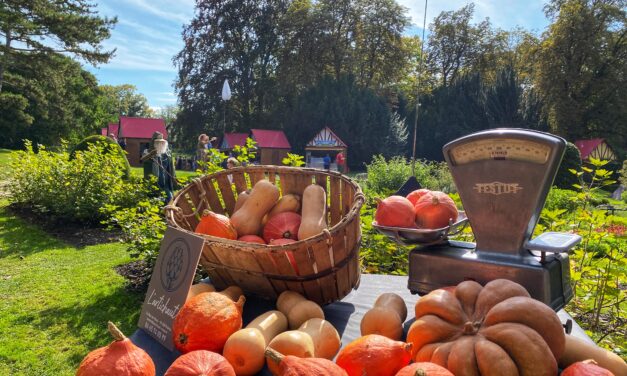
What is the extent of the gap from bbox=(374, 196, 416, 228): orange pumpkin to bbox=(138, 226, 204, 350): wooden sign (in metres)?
0.71

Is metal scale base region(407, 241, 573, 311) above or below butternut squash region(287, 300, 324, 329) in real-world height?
above

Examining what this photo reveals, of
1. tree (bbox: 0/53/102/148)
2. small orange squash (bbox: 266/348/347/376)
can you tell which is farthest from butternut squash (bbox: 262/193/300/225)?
tree (bbox: 0/53/102/148)

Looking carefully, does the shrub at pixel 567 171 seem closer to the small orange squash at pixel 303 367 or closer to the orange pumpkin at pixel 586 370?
the orange pumpkin at pixel 586 370

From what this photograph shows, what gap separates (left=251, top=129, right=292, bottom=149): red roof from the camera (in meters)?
28.0

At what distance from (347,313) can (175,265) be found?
0.76 meters

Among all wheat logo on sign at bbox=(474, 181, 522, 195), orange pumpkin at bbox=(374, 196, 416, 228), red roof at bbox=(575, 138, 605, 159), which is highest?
red roof at bbox=(575, 138, 605, 159)

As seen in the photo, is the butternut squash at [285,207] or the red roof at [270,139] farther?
the red roof at [270,139]

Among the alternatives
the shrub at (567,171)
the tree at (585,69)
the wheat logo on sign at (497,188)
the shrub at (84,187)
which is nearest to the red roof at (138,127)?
the shrub at (84,187)

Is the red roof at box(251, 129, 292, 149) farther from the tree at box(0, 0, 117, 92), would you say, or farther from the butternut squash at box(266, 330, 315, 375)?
the butternut squash at box(266, 330, 315, 375)

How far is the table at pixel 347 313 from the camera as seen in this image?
55.8 inches

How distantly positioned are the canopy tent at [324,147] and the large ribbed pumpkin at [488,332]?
80.6 feet

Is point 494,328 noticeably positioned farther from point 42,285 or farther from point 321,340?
point 42,285

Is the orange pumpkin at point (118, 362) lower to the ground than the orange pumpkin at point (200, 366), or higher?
lower

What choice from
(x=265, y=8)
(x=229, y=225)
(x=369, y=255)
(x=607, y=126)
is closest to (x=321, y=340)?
(x=229, y=225)
